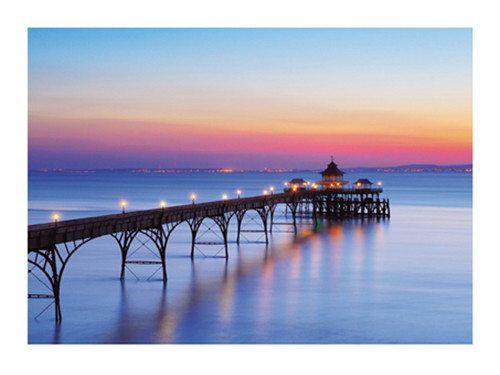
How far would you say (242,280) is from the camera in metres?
39.2

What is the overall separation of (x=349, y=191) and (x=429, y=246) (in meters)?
35.2
